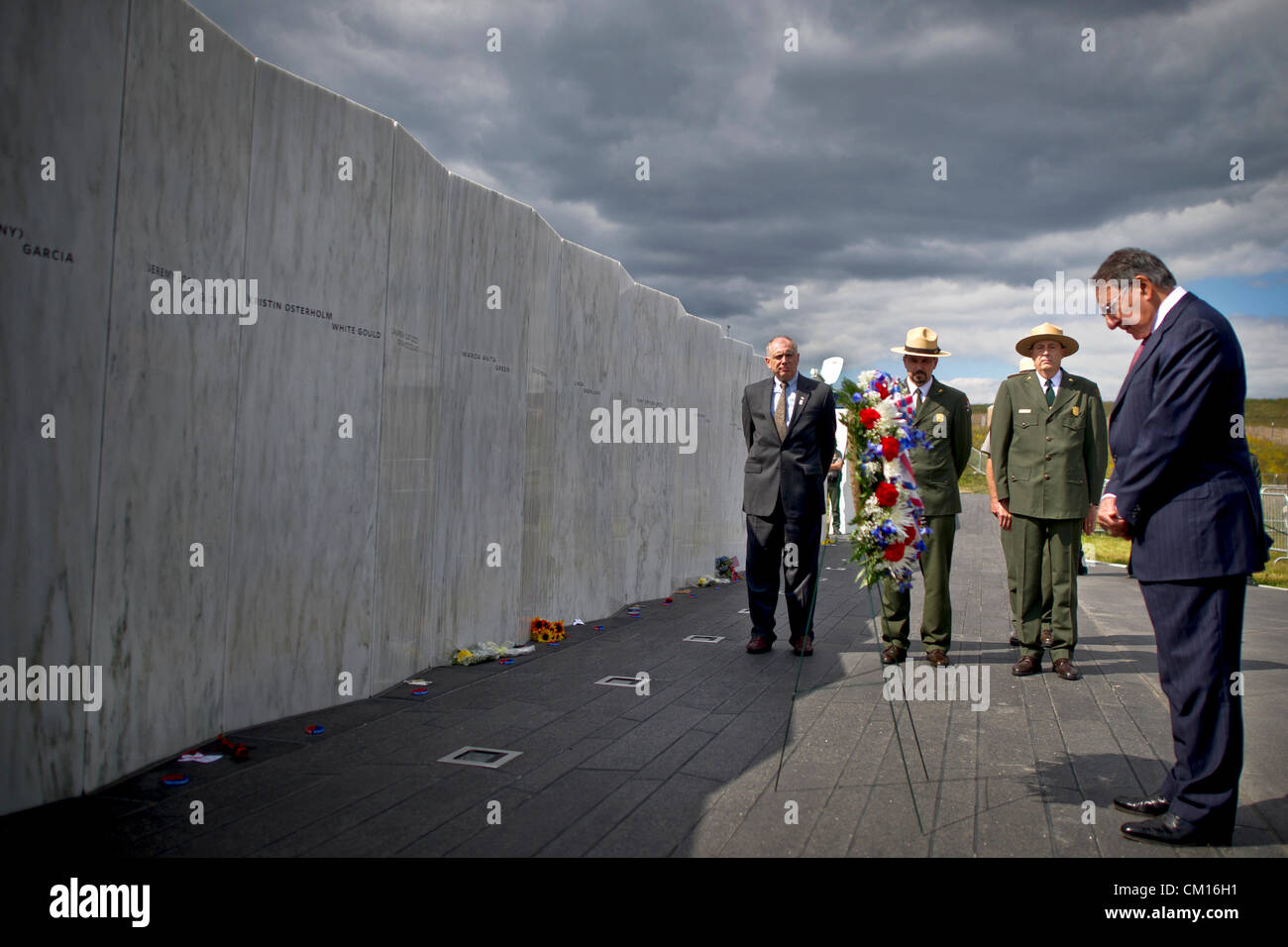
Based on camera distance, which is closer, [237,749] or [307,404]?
[237,749]

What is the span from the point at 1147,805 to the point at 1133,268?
2281 millimetres

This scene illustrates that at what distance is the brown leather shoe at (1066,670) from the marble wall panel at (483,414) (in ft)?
13.7

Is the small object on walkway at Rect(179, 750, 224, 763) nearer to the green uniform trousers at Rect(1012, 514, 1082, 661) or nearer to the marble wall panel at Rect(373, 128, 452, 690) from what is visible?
the marble wall panel at Rect(373, 128, 452, 690)

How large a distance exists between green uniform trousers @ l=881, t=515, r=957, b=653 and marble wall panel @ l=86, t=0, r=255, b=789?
4.44 meters

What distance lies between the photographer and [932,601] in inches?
256

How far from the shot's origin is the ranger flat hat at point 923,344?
21.6ft

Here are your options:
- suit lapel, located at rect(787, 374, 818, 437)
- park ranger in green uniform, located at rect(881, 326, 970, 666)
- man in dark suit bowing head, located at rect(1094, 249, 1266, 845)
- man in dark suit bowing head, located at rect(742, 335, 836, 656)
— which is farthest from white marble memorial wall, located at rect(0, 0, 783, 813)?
man in dark suit bowing head, located at rect(1094, 249, 1266, 845)

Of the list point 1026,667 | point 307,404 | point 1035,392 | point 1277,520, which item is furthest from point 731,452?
point 1277,520

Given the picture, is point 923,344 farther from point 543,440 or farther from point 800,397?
point 543,440

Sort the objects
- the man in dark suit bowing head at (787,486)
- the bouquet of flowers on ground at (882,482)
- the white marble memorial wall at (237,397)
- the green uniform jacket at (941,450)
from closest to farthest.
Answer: the white marble memorial wall at (237,397) < the bouquet of flowers on ground at (882,482) < the green uniform jacket at (941,450) < the man in dark suit bowing head at (787,486)

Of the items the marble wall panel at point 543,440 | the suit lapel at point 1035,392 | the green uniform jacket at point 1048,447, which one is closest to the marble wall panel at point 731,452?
the marble wall panel at point 543,440

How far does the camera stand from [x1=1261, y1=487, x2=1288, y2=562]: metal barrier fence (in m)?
17.2

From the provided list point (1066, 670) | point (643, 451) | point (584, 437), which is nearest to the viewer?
point (1066, 670)

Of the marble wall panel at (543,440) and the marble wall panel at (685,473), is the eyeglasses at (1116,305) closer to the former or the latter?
the marble wall panel at (543,440)
